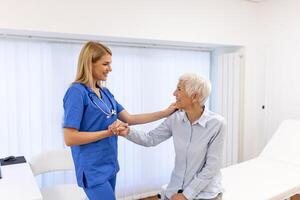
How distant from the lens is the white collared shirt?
1692 mm

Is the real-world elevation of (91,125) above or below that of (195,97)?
below

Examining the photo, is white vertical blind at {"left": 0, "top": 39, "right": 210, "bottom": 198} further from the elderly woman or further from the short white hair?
the short white hair

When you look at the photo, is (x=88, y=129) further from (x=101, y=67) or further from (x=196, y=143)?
(x=196, y=143)

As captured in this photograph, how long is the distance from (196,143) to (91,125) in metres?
0.62

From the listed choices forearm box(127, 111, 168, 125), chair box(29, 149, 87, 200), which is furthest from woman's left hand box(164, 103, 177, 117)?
chair box(29, 149, 87, 200)

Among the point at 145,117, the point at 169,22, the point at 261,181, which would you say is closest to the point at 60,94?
the point at 145,117

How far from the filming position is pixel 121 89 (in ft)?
9.90

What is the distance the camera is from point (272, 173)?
2.45 m

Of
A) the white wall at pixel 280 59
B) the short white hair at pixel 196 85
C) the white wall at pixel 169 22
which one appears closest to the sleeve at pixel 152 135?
the short white hair at pixel 196 85

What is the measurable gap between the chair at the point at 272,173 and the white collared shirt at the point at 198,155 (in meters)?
0.36

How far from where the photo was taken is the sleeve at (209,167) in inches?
66.4

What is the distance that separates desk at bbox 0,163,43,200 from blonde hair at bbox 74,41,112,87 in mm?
633

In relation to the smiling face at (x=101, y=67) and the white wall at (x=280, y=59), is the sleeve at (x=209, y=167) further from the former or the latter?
the white wall at (x=280, y=59)

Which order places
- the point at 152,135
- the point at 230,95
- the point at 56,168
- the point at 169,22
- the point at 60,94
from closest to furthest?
the point at 152,135 < the point at 56,168 < the point at 60,94 < the point at 169,22 < the point at 230,95
